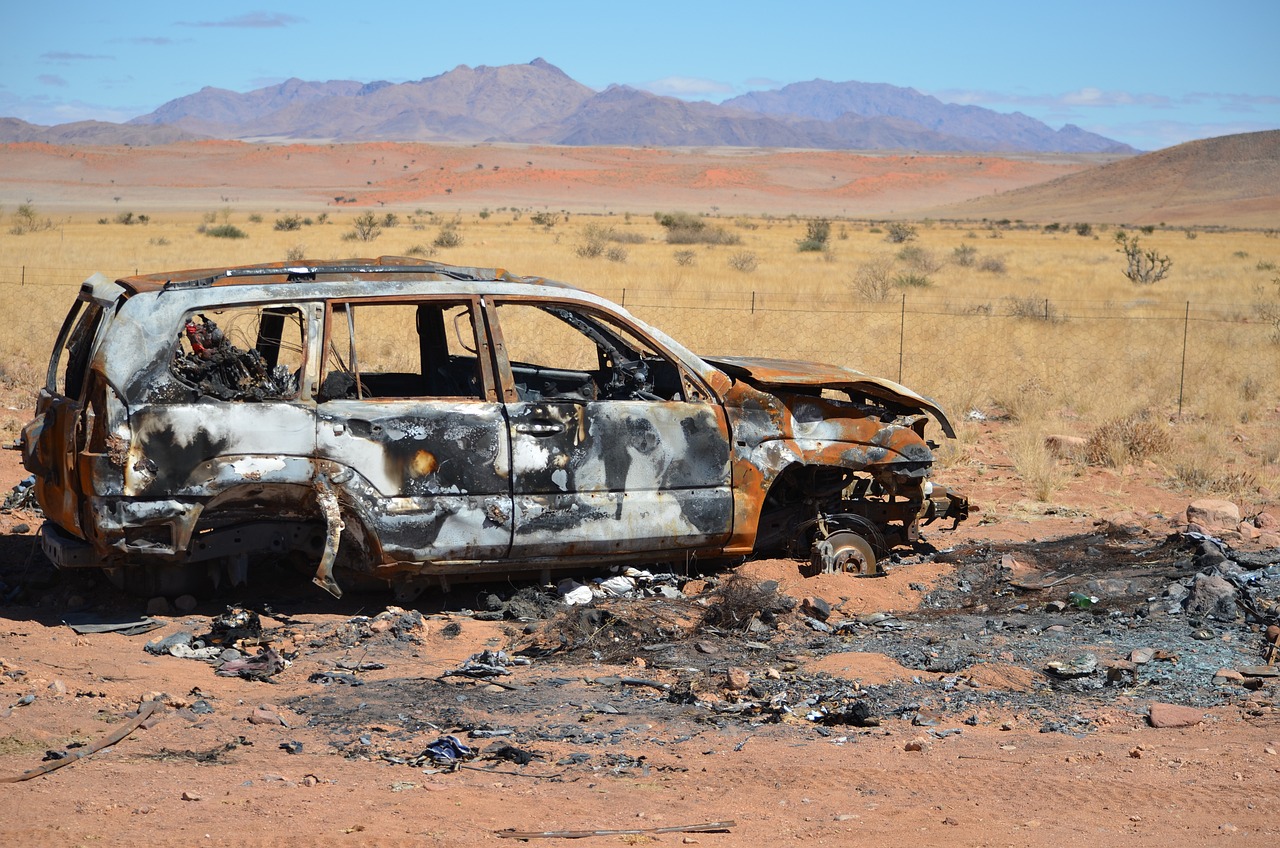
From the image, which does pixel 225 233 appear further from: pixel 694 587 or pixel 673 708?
pixel 673 708

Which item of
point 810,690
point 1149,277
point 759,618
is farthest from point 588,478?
point 1149,277

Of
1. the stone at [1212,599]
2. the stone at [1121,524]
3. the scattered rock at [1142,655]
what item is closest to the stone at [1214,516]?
the stone at [1121,524]

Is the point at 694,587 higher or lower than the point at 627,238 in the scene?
lower

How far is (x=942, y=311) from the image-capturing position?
24141 millimetres

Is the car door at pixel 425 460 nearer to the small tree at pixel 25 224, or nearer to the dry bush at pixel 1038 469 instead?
the dry bush at pixel 1038 469

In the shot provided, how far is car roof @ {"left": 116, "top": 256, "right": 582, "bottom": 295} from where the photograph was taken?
6293mm

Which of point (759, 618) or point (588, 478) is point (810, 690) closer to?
point (759, 618)

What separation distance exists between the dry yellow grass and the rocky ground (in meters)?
4.44

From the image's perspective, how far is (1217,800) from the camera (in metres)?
4.47

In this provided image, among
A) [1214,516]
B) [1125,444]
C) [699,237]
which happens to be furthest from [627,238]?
[1214,516]

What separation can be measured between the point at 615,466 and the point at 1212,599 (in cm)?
329

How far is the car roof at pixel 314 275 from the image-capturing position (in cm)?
629

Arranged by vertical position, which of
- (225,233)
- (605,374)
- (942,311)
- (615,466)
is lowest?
(615,466)

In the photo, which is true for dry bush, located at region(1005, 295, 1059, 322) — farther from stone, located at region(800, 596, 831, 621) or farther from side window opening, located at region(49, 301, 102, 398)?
side window opening, located at region(49, 301, 102, 398)
